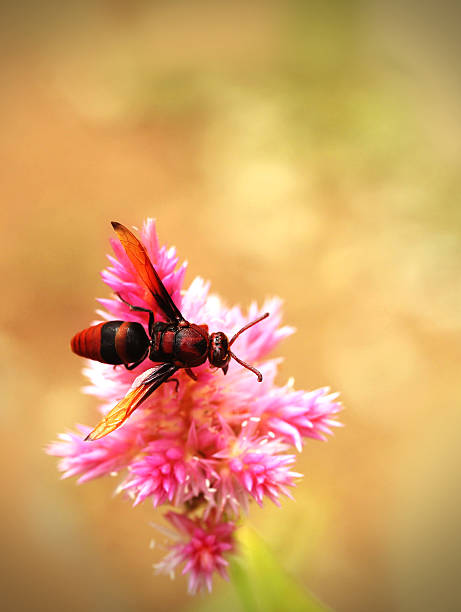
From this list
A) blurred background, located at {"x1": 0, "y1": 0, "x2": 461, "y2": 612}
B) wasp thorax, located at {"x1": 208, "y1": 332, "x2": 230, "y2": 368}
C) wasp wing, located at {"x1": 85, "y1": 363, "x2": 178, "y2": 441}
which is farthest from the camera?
blurred background, located at {"x1": 0, "y1": 0, "x2": 461, "y2": 612}

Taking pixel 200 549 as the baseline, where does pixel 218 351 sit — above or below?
above

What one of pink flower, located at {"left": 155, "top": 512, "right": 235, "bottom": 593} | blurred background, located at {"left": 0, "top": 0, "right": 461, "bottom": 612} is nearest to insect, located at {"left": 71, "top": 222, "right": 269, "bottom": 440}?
pink flower, located at {"left": 155, "top": 512, "right": 235, "bottom": 593}

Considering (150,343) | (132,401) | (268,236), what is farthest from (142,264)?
(268,236)

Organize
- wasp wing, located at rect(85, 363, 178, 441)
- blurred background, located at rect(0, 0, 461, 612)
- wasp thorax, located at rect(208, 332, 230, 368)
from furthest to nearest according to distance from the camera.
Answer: blurred background, located at rect(0, 0, 461, 612)
wasp thorax, located at rect(208, 332, 230, 368)
wasp wing, located at rect(85, 363, 178, 441)

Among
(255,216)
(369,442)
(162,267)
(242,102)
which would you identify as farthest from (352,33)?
(162,267)

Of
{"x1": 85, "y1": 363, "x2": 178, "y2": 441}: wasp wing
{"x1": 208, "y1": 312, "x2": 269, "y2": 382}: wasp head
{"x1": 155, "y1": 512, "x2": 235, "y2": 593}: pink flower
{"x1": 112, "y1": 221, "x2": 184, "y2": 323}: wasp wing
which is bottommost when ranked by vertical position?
{"x1": 155, "y1": 512, "x2": 235, "y2": 593}: pink flower

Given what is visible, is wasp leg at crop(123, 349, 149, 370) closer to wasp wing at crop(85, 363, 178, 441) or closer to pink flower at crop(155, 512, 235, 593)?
wasp wing at crop(85, 363, 178, 441)

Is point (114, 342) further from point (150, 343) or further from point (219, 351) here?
point (219, 351)
